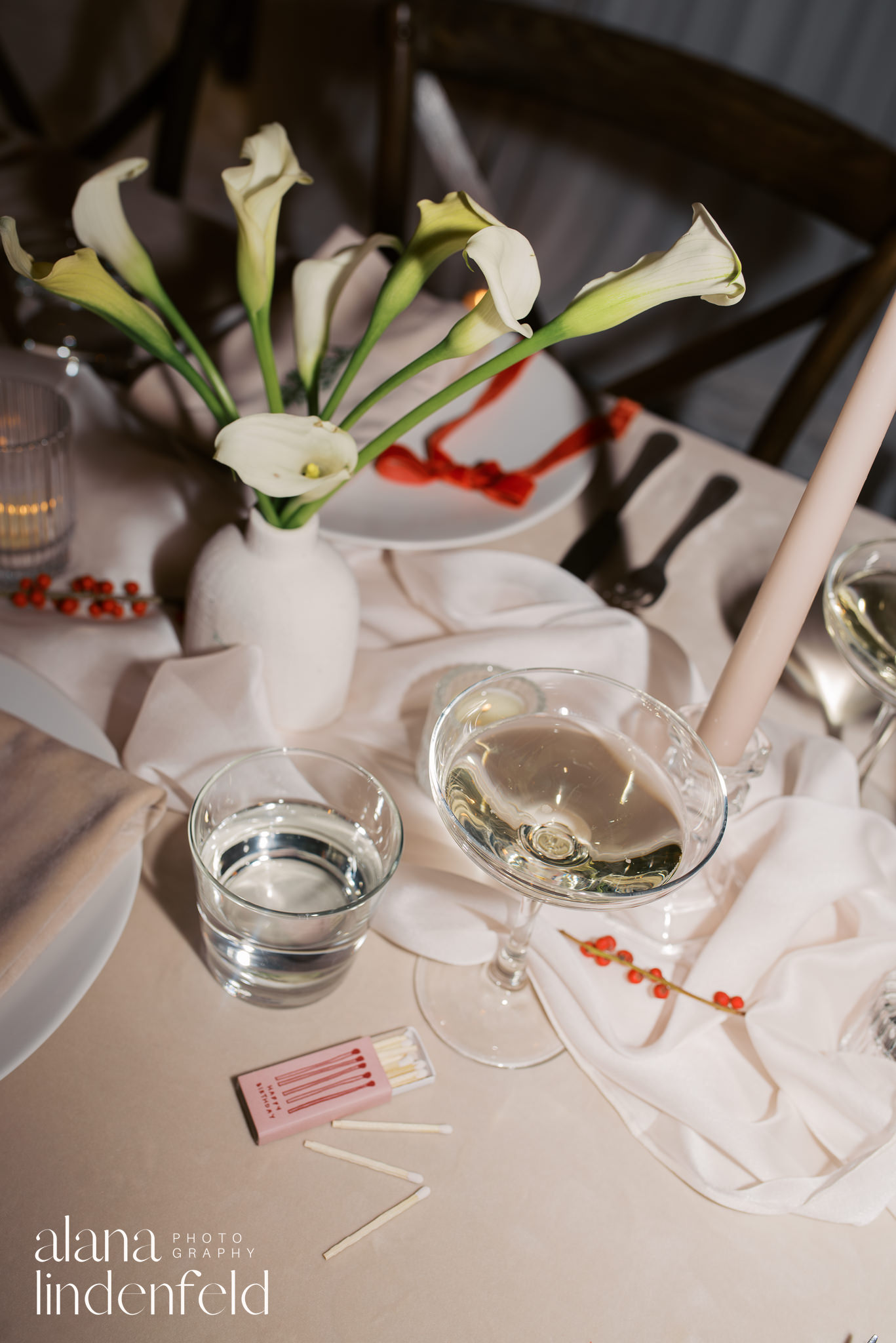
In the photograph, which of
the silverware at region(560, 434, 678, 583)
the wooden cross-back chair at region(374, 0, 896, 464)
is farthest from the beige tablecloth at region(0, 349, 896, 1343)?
the wooden cross-back chair at region(374, 0, 896, 464)

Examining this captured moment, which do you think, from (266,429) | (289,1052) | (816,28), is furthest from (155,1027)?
(816,28)

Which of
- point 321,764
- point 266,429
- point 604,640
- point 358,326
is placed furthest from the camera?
point 358,326

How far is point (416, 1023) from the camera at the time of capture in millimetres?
521

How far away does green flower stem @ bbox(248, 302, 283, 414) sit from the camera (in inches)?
19.9

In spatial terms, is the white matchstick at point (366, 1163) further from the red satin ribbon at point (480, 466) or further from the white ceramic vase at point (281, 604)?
the red satin ribbon at point (480, 466)

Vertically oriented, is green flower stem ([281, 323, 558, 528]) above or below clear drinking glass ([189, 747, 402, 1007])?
above

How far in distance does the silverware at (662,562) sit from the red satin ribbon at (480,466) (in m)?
0.10

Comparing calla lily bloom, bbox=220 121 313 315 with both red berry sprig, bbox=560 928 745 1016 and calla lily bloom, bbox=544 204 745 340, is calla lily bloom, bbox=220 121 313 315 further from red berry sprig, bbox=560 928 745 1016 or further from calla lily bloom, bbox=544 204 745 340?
red berry sprig, bbox=560 928 745 1016

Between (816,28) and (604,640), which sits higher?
(816,28)

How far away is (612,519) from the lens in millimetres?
825

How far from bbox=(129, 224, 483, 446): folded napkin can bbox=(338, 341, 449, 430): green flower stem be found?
10.8 inches

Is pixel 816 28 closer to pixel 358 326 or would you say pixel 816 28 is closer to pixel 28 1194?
pixel 358 326

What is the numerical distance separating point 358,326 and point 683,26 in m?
1.90

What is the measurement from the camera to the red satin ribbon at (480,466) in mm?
789
